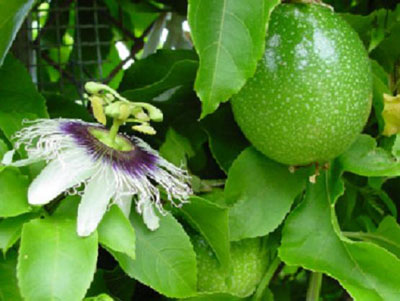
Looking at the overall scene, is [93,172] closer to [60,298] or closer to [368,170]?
[60,298]

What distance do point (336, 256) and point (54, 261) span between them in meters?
0.31

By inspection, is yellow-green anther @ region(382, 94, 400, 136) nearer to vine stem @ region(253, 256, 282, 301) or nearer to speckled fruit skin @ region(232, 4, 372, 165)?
speckled fruit skin @ region(232, 4, 372, 165)

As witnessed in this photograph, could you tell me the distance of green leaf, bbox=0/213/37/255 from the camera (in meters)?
0.60

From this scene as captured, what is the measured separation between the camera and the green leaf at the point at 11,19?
0.72m

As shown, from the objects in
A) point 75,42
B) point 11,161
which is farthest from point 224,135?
point 75,42

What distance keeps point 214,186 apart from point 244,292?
127 millimetres

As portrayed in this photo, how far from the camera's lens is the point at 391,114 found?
0.80 m

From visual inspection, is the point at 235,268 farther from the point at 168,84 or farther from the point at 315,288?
the point at 168,84

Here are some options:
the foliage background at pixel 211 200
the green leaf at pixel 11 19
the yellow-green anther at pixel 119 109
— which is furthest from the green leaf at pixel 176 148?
the green leaf at pixel 11 19

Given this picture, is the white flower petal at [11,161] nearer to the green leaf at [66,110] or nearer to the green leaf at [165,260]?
the green leaf at [165,260]

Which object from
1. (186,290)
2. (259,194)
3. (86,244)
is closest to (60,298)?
(86,244)

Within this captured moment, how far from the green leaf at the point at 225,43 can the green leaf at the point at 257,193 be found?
16 centimetres

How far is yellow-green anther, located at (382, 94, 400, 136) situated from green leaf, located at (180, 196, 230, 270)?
0.24 meters

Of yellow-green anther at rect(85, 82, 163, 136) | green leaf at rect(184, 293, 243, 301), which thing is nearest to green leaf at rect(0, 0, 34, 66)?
yellow-green anther at rect(85, 82, 163, 136)
